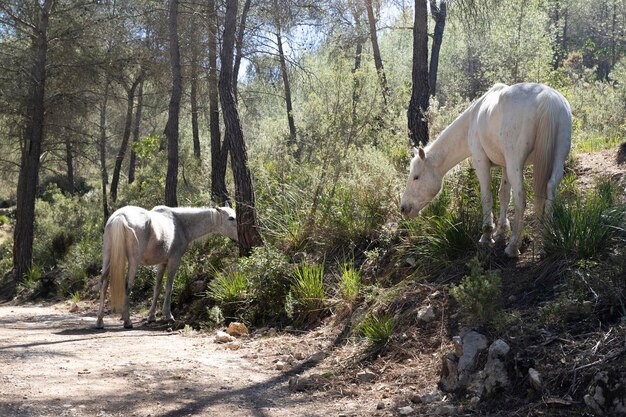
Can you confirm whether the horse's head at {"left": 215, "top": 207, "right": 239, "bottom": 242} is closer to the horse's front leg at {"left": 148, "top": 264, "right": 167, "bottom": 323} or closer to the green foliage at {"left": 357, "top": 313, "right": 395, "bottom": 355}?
the horse's front leg at {"left": 148, "top": 264, "right": 167, "bottom": 323}

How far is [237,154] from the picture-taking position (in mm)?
10578

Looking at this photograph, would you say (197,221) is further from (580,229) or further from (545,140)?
(580,229)

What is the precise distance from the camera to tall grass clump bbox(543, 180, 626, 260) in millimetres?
5887

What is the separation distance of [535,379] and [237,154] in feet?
22.9

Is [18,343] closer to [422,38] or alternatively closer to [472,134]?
[472,134]

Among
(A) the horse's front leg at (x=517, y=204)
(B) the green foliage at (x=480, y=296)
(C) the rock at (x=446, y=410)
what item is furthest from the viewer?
(A) the horse's front leg at (x=517, y=204)

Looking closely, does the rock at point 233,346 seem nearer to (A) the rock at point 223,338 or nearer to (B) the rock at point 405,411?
(A) the rock at point 223,338

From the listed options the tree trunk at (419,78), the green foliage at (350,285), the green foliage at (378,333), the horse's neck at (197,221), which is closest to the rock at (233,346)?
the green foliage at (350,285)

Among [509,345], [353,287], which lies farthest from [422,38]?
[509,345]

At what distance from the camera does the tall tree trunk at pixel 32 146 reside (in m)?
16.7

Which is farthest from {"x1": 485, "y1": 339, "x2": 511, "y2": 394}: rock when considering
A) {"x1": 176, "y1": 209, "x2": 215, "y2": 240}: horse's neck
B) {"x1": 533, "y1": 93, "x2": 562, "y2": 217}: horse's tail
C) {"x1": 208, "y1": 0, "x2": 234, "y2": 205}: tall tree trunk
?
{"x1": 208, "y1": 0, "x2": 234, "y2": 205}: tall tree trunk

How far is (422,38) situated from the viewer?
11164 mm

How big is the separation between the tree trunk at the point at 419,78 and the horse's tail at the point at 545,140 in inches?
187

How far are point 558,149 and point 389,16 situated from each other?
10.1m
